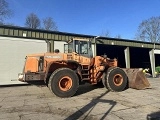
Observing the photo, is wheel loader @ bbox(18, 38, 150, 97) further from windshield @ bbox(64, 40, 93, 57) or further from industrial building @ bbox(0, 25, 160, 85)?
industrial building @ bbox(0, 25, 160, 85)

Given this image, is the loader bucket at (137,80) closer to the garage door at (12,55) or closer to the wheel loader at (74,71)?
the wheel loader at (74,71)

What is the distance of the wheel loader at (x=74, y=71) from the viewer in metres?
7.81

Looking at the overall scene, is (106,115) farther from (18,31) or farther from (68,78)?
(18,31)

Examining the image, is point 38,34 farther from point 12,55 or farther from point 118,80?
point 118,80

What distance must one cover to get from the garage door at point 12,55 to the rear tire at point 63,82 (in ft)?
17.8

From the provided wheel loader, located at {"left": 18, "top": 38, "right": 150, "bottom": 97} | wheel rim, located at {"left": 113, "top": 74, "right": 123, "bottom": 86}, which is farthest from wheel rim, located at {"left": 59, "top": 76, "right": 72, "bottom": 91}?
wheel rim, located at {"left": 113, "top": 74, "right": 123, "bottom": 86}

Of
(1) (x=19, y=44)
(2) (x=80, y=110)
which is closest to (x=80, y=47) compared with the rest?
(2) (x=80, y=110)

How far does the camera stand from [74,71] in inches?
329

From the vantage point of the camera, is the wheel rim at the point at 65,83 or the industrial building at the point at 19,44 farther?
the industrial building at the point at 19,44

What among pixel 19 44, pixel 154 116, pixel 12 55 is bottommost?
pixel 154 116

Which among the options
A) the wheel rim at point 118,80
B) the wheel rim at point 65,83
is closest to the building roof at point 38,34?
the wheel rim at point 118,80

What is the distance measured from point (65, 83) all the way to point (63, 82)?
0.36ft

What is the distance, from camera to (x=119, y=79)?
31.7ft

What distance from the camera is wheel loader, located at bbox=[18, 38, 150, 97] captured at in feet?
25.6
